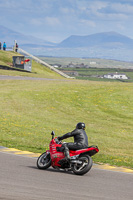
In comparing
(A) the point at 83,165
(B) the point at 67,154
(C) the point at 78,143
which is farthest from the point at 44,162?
(A) the point at 83,165

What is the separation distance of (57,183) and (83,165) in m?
1.57

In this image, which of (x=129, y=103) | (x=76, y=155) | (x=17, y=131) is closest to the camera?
(x=76, y=155)

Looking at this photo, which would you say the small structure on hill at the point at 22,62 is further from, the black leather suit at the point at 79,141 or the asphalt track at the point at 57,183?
the black leather suit at the point at 79,141

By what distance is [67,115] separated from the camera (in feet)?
100

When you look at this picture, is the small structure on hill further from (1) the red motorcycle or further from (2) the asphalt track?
(1) the red motorcycle

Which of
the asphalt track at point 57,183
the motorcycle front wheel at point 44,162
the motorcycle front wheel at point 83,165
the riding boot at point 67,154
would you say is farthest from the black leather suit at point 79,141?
the motorcycle front wheel at point 44,162

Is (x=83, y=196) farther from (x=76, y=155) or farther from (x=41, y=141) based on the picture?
(x=41, y=141)

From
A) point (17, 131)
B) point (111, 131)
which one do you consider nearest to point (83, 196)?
point (17, 131)

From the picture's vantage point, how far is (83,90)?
141 feet

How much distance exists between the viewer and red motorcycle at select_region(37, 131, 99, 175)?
1166cm

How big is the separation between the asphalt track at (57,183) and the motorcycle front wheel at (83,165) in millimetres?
185

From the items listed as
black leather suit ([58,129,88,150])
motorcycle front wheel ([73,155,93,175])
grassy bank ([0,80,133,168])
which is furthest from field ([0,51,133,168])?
motorcycle front wheel ([73,155,93,175])

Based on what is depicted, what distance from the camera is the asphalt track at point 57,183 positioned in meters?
8.82

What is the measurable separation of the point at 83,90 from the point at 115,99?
460cm
